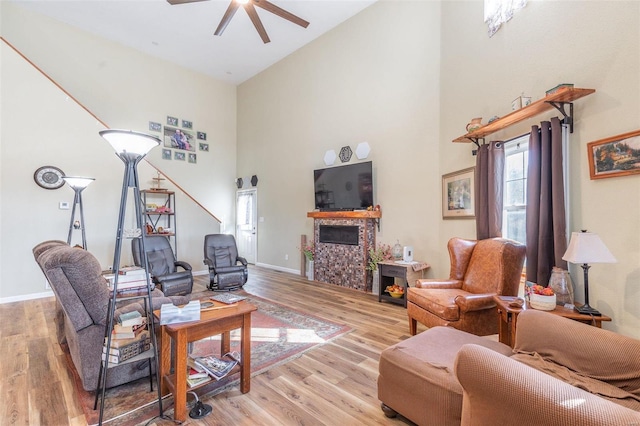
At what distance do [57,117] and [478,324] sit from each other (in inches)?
258

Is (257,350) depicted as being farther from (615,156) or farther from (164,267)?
(615,156)

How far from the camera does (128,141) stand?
186cm

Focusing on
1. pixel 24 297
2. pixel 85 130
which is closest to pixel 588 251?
pixel 85 130

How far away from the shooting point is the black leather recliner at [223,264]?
16.2 ft

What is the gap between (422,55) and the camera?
14.4ft

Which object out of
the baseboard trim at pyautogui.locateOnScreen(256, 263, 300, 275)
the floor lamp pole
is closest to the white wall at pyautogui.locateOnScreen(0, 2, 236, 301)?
the baseboard trim at pyautogui.locateOnScreen(256, 263, 300, 275)

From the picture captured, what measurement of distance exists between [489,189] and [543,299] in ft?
4.68

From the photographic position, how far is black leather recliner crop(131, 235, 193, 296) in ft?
14.3

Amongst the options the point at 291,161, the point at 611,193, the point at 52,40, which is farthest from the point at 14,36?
the point at 611,193

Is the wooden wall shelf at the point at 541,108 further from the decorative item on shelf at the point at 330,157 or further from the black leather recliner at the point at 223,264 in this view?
the black leather recliner at the point at 223,264

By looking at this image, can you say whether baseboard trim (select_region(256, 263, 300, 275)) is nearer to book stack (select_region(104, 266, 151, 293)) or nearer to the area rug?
the area rug

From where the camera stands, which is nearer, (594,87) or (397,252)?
(594,87)

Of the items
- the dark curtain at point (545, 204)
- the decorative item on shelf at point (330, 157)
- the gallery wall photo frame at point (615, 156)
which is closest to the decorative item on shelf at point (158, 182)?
the decorative item on shelf at point (330, 157)

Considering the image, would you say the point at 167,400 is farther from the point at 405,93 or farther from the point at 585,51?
the point at 405,93
